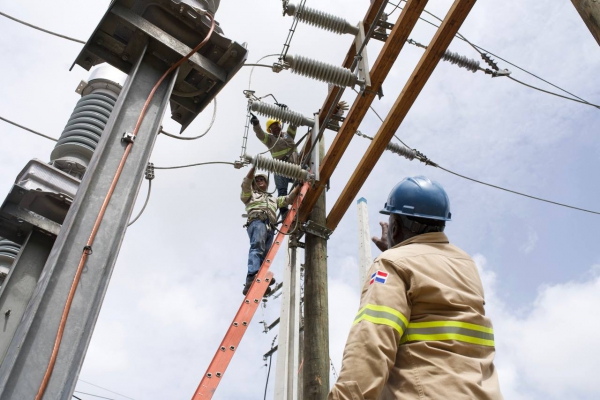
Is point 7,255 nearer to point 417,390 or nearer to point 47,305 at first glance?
point 47,305

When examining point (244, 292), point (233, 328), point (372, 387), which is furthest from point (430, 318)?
point (244, 292)

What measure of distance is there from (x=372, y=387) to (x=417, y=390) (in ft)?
0.51

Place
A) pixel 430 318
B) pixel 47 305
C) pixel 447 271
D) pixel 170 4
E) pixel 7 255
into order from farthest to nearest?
pixel 7 255
pixel 170 4
pixel 47 305
pixel 447 271
pixel 430 318

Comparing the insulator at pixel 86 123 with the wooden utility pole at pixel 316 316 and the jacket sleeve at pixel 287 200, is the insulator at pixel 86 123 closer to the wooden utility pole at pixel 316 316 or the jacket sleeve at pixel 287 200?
the jacket sleeve at pixel 287 200

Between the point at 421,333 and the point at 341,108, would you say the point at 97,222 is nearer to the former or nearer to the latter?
the point at 421,333

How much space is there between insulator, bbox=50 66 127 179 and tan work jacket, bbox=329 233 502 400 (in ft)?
11.1

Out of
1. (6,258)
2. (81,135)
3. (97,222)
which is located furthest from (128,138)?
(6,258)

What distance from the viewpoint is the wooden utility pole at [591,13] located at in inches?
71.6

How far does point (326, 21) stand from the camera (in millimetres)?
5344

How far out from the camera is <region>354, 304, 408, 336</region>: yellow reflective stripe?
168cm

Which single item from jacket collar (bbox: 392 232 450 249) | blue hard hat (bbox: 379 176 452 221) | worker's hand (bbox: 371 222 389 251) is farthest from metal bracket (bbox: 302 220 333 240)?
jacket collar (bbox: 392 232 450 249)

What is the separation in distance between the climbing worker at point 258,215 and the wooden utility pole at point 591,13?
4183 mm

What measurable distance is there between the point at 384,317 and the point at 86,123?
381cm

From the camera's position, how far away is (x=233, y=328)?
470 cm
